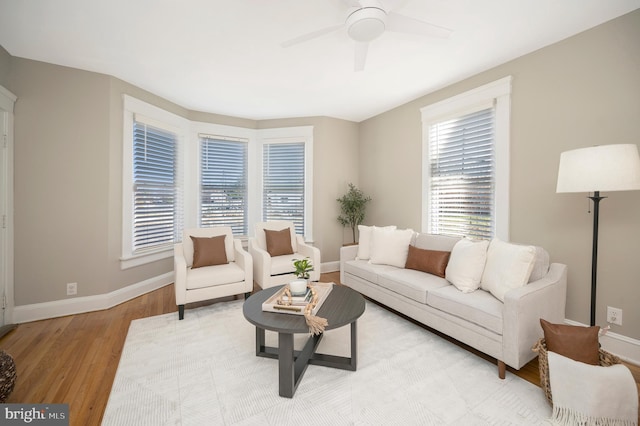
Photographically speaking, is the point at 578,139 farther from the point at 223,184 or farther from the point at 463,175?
the point at 223,184

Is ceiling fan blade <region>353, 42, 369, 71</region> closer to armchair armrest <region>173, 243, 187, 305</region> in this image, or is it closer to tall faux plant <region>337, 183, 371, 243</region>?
tall faux plant <region>337, 183, 371, 243</region>

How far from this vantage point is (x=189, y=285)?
3.03 m

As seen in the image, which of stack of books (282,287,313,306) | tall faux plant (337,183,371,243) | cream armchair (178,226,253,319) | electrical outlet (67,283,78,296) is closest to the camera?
stack of books (282,287,313,306)

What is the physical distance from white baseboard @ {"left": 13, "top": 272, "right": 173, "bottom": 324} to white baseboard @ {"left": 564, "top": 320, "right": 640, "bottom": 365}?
502cm

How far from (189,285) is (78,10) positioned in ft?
8.61

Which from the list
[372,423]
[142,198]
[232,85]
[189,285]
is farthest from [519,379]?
[142,198]

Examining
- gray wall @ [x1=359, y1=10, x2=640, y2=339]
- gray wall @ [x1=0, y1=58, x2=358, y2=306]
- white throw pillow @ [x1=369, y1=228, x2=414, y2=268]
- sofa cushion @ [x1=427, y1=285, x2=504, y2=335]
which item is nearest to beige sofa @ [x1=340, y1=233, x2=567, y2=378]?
sofa cushion @ [x1=427, y1=285, x2=504, y2=335]

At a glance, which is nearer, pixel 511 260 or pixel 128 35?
pixel 511 260

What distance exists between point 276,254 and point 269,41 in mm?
2632

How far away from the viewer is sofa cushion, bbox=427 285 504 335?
2.05 meters

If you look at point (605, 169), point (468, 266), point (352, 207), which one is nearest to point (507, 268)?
point (468, 266)

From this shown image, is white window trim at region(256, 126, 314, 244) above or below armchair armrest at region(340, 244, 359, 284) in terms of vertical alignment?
above

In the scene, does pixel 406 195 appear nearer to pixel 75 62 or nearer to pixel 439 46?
pixel 439 46

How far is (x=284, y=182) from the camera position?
511 centimetres
